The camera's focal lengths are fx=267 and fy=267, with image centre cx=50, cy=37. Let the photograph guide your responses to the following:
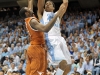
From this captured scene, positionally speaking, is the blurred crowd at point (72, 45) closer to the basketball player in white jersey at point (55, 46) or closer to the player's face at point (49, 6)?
the basketball player in white jersey at point (55, 46)

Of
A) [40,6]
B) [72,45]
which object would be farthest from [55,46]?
[72,45]

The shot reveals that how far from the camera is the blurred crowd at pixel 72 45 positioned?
26.4 feet

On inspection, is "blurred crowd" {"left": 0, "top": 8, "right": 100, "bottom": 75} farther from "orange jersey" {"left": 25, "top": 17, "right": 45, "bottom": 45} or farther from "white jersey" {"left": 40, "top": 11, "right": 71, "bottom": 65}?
"orange jersey" {"left": 25, "top": 17, "right": 45, "bottom": 45}

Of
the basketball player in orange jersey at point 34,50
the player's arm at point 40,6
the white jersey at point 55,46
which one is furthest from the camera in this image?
the player's arm at point 40,6

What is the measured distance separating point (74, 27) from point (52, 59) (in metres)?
7.79

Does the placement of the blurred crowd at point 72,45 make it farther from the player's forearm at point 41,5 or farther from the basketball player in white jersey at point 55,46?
the player's forearm at point 41,5

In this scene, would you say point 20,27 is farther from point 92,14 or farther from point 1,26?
point 92,14

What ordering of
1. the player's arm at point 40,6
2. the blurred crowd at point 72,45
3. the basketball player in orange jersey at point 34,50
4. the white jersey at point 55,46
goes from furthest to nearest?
1. the blurred crowd at point 72,45
2. the player's arm at point 40,6
3. the white jersey at point 55,46
4. the basketball player in orange jersey at point 34,50

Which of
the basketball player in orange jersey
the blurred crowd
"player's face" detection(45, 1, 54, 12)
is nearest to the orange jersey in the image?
the basketball player in orange jersey

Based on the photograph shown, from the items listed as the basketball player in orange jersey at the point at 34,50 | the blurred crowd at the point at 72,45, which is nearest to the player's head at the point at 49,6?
the basketball player in orange jersey at the point at 34,50

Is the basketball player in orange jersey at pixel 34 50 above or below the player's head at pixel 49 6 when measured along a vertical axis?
below

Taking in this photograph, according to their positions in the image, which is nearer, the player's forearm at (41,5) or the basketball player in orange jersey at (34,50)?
the basketball player in orange jersey at (34,50)

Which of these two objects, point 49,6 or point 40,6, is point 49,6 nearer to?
point 49,6

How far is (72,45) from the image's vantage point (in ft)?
32.5
